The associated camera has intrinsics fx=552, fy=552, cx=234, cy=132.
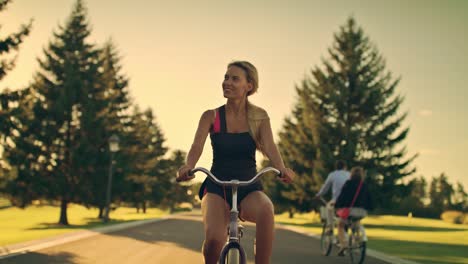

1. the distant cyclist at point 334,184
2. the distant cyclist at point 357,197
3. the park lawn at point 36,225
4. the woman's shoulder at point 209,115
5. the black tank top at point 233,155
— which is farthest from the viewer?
the park lawn at point 36,225

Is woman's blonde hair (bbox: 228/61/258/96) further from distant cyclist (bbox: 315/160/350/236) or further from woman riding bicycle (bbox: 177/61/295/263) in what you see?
distant cyclist (bbox: 315/160/350/236)

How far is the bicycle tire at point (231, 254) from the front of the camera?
11.7 feet

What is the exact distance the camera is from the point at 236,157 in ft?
13.2

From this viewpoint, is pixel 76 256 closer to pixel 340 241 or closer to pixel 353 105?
pixel 340 241

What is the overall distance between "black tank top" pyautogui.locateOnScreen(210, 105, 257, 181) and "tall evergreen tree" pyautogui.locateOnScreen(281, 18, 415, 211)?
31.0 metres

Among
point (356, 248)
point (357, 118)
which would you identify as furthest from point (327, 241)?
point (357, 118)

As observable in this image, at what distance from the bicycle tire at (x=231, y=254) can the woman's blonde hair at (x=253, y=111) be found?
0.87 meters

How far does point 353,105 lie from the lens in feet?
122

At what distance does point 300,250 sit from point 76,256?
5641 millimetres

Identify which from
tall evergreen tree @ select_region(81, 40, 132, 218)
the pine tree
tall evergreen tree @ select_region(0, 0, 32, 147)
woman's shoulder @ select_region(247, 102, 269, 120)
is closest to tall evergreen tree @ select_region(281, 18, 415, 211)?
the pine tree

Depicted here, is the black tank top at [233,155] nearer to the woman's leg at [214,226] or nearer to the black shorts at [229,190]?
the black shorts at [229,190]

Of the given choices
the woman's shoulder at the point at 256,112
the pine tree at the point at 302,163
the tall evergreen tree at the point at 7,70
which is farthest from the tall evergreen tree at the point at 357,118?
the woman's shoulder at the point at 256,112

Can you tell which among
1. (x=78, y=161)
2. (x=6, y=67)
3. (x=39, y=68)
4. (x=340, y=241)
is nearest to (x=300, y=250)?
(x=340, y=241)

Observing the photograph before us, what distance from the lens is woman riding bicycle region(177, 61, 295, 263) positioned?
3812mm
